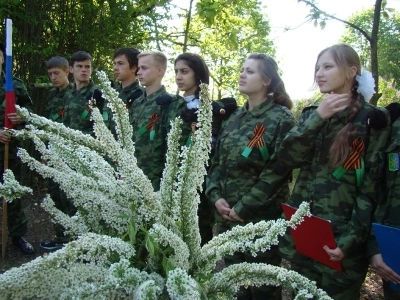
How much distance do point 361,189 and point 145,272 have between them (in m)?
1.62

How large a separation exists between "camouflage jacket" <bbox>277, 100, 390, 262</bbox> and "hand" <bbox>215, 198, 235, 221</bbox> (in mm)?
492

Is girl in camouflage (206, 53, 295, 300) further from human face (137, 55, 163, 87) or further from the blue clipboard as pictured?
human face (137, 55, 163, 87)

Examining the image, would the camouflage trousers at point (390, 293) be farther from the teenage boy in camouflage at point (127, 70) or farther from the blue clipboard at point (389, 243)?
the teenage boy in camouflage at point (127, 70)

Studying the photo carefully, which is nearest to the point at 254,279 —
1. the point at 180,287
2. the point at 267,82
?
the point at 180,287

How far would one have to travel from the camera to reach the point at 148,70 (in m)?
→ 4.00

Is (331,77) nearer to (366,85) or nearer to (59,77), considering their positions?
(366,85)

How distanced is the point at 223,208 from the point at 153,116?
1240 millimetres

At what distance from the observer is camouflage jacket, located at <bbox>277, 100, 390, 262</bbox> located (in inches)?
88.2

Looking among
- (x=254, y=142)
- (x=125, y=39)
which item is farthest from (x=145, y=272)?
(x=125, y=39)

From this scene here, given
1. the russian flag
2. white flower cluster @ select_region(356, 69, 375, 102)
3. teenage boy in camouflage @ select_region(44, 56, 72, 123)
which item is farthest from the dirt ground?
white flower cluster @ select_region(356, 69, 375, 102)

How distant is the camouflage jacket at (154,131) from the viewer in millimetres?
3697

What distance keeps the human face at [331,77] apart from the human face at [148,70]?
1.85 meters

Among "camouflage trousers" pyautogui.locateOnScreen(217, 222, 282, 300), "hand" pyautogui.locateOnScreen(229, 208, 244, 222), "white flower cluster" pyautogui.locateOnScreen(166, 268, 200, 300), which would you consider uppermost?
"white flower cluster" pyautogui.locateOnScreen(166, 268, 200, 300)

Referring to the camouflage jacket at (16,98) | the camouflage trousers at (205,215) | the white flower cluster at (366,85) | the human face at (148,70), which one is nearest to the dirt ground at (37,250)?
the camouflage trousers at (205,215)
